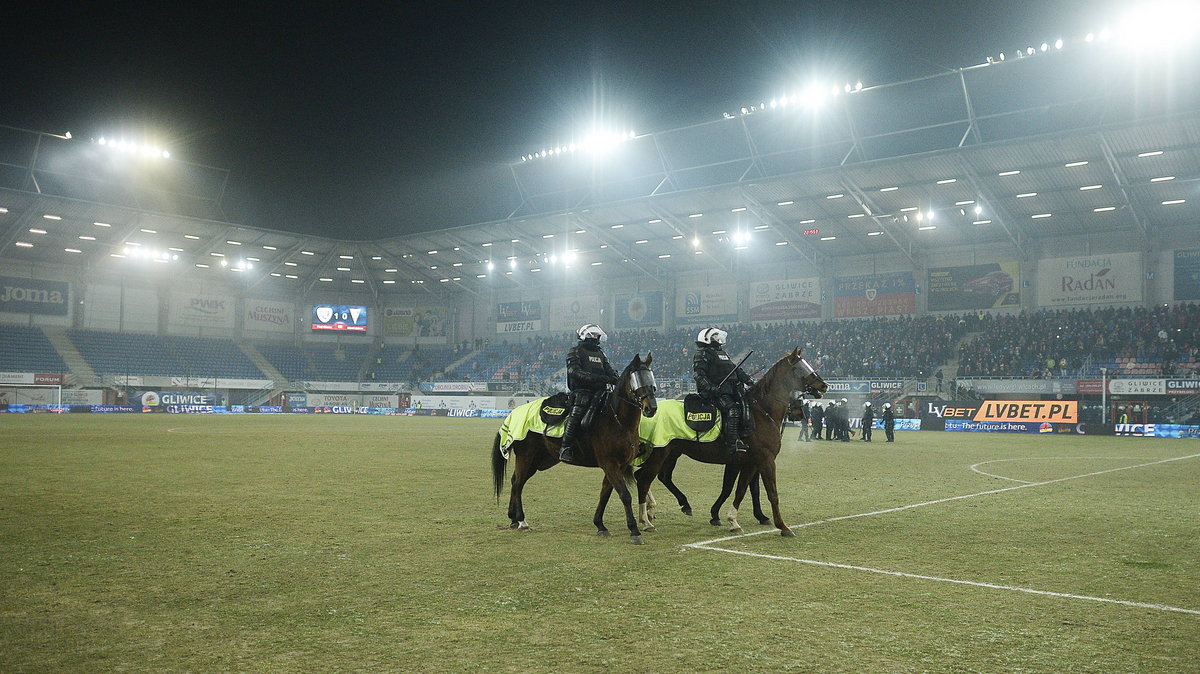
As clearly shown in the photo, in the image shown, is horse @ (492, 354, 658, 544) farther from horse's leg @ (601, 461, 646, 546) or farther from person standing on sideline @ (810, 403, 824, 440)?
person standing on sideline @ (810, 403, 824, 440)

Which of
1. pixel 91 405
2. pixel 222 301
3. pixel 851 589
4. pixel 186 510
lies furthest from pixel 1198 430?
pixel 222 301

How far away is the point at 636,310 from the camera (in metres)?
66.6

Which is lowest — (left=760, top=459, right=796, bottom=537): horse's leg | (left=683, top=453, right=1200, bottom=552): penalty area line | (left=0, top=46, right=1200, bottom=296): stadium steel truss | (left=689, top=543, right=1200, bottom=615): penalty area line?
(left=683, top=453, right=1200, bottom=552): penalty area line

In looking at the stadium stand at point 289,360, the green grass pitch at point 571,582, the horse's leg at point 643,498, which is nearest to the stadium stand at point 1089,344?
the green grass pitch at point 571,582

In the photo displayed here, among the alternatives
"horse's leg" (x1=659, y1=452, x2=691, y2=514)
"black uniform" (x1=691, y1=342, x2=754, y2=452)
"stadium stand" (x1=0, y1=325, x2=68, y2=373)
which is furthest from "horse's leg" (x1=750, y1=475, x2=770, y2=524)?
"stadium stand" (x1=0, y1=325, x2=68, y2=373)

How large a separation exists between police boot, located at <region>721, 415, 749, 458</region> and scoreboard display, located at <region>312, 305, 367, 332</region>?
71318 mm

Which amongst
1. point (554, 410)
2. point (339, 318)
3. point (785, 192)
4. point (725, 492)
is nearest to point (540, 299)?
point (339, 318)

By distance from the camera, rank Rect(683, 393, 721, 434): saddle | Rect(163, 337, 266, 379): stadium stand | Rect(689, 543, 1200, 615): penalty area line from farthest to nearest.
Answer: Rect(163, 337, 266, 379): stadium stand → Rect(683, 393, 721, 434): saddle → Rect(689, 543, 1200, 615): penalty area line

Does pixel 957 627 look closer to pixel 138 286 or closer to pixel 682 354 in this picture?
pixel 682 354

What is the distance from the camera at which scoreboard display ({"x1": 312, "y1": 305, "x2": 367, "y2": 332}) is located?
2968 inches

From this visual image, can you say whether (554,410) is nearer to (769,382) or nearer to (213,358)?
(769,382)

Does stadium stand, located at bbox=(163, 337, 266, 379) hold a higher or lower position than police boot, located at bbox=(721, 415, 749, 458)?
higher

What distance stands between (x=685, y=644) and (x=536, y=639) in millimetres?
944

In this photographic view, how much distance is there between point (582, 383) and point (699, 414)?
164 centimetres
